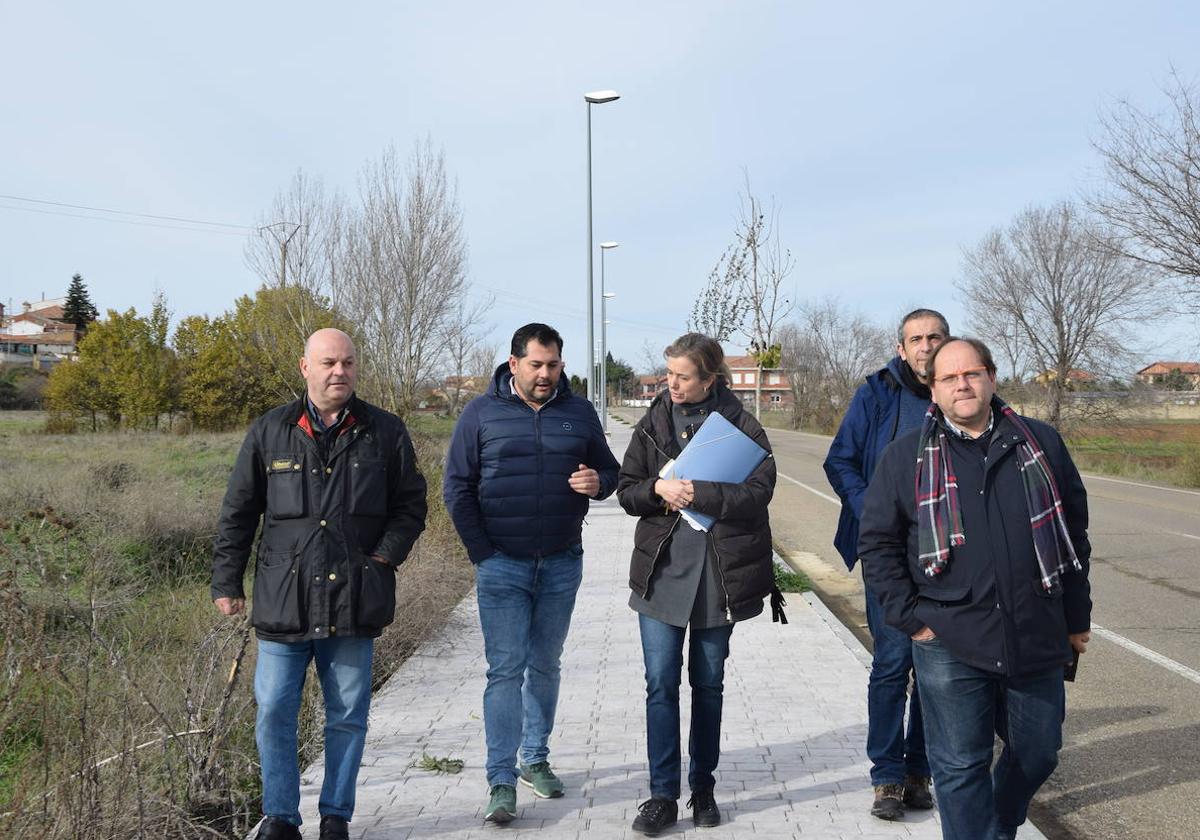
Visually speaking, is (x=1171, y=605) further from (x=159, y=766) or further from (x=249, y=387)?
(x=249, y=387)

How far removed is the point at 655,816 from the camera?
12.6 feet

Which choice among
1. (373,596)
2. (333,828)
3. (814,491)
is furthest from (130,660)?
(814,491)

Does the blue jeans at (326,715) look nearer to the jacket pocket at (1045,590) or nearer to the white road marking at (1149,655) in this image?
the jacket pocket at (1045,590)

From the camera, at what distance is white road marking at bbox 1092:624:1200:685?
21.0ft

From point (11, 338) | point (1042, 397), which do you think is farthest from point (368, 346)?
point (11, 338)

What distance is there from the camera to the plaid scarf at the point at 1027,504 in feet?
9.64

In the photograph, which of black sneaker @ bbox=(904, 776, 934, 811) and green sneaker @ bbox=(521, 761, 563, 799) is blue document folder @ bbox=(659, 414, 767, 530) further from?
black sneaker @ bbox=(904, 776, 934, 811)

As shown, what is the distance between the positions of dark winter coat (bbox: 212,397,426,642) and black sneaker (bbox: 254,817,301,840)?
65 centimetres

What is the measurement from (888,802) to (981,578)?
5.04ft

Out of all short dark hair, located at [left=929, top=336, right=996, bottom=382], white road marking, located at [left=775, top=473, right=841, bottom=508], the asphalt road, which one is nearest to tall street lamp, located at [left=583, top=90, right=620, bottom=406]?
white road marking, located at [left=775, top=473, right=841, bottom=508]

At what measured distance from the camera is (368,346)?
62.7 feet

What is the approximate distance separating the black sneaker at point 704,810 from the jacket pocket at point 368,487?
1.68m

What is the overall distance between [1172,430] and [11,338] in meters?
106

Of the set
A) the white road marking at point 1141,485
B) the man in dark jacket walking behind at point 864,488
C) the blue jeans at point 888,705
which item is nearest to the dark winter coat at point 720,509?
the man in dark jacket walking behind at point 864,488
